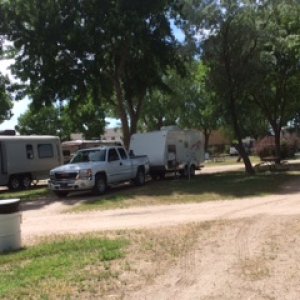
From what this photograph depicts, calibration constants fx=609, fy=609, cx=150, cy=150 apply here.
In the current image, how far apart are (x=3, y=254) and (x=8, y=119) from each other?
1560 inches

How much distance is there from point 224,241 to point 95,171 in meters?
12.0

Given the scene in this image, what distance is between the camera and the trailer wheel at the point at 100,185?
22125 mm

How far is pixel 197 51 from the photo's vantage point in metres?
27.1

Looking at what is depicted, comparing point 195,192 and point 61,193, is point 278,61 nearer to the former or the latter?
point 195,192

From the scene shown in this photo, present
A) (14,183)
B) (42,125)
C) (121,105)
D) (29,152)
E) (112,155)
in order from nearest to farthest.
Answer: (112,155)
(14,183)
(29,152)
(121,105)
(42,125)

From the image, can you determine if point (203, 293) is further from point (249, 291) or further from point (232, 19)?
point (232, 19)

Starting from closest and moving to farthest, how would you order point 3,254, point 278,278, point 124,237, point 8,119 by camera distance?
point 278,278
point 3,254
point 124,237
point 8,119

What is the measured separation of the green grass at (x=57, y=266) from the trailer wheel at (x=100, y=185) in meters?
10.4

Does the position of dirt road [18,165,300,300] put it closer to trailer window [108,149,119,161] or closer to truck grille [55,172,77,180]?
truck grille [55,172,77,180]

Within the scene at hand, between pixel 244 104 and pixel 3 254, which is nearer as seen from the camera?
pixel 3 254

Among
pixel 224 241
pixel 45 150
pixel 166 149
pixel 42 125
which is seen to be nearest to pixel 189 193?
pixel 166 149

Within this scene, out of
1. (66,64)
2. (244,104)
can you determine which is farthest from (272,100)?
(66,64)

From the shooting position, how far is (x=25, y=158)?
2927 cm

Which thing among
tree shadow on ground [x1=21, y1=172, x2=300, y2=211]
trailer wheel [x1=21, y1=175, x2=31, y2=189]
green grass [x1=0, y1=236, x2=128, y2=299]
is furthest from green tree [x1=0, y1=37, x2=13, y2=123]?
green grass [x1=0, y1=236, x2=128, y2=299]
